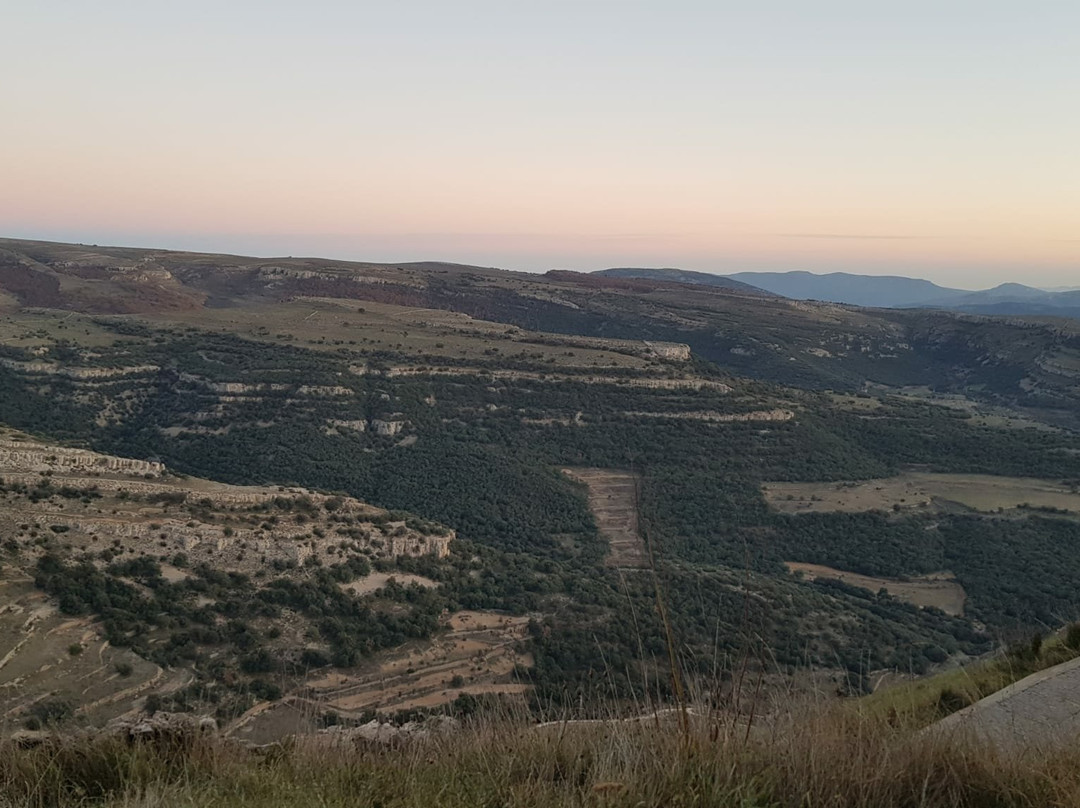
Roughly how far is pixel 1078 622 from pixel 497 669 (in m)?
11.7

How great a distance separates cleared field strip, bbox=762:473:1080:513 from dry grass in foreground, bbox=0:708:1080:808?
115ft

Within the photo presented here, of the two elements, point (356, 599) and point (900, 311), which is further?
point (900, 311)

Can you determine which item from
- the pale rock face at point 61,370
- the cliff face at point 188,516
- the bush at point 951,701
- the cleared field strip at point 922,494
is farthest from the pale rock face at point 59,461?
the cleared field strip at point 922,494

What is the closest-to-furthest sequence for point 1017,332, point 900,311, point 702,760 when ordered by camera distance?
point 702,760 < point 1017,332 < point 900,311

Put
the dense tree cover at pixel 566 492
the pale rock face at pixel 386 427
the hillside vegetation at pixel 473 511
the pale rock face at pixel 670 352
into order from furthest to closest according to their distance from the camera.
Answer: the pale rock face at pixel 670 352
the pale rock face at pixel 386 427
the dense tree cover at pixel 566 492
the hillside vegetation at pixel 473 511

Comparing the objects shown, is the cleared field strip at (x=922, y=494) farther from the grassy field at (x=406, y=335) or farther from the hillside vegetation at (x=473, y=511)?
the grassy field at (x=406, y=335)

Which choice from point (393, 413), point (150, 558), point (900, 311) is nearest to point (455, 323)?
point (393, 413)

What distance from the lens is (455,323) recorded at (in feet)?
223

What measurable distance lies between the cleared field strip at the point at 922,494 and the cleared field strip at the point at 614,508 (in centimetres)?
770

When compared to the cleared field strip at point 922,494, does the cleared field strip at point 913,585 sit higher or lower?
lower

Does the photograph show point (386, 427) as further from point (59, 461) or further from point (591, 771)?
point (591, 771)

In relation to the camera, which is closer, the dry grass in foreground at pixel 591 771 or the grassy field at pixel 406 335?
the dry grass in foreground at pixel 591 771

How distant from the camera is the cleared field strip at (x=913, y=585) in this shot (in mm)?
28177

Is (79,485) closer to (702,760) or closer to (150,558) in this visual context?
(150,558)
